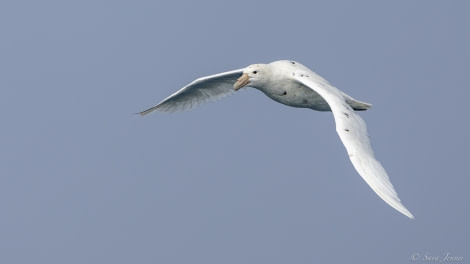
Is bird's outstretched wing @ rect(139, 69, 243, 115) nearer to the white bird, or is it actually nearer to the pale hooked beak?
the white bird

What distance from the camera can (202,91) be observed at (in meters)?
43.8

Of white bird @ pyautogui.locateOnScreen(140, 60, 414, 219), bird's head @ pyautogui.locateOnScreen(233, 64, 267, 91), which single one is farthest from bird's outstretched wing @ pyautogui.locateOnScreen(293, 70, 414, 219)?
bird's head @ pyautogui.locateOnScreen(233, 64, 267, 91)

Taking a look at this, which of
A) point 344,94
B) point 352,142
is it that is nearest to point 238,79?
point 344,94

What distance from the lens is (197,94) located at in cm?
4397

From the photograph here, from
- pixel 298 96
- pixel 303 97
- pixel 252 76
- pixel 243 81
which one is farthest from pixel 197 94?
pixel 303 97

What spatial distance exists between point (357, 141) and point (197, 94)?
42.1 feet

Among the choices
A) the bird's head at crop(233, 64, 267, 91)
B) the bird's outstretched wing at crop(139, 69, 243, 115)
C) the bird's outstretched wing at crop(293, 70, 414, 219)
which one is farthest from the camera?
the bird's outstretched wing at crop(139, 69, 243, 115)

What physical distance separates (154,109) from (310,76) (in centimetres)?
890

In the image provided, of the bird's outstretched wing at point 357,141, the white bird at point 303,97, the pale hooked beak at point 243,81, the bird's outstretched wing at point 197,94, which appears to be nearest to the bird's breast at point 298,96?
the white bird at point 303,97

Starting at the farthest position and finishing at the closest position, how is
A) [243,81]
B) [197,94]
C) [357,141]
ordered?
[197,94] → [243,81] → [357,141]

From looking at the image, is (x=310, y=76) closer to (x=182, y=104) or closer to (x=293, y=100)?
(x=293, y=100)

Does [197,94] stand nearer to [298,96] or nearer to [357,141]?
[298,96]

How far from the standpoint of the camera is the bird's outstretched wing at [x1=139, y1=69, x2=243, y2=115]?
140 ft


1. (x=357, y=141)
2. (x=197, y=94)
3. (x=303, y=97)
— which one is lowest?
(x=357, y=141)
